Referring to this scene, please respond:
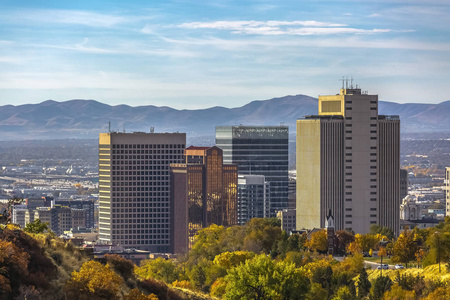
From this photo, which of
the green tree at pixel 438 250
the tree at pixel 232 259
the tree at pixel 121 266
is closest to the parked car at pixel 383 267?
the green tree at pixel 438 250

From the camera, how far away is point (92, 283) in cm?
8444

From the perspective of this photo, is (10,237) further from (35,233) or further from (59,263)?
(35,233)

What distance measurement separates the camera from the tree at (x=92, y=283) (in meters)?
84.6

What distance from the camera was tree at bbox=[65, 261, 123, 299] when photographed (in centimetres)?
8456

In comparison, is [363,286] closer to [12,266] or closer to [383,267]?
[383,267]

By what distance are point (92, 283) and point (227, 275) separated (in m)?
39.6

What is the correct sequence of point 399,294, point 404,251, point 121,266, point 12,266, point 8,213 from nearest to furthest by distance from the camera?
point 12,266 → point 8,213 → point 121,266 → point 399,294 → point 404,251

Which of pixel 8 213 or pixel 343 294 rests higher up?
pixel 8 213

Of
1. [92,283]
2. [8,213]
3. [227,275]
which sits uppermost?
[8,213]

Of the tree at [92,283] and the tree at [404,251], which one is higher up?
the tree at [92,283]

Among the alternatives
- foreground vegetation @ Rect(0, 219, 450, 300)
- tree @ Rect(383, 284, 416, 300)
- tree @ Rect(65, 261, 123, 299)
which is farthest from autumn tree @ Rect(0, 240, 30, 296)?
tree @ Rect(383, 284, 416, 300)

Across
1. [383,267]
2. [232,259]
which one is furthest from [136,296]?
[383,267]

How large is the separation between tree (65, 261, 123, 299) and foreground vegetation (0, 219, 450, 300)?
0.07 m

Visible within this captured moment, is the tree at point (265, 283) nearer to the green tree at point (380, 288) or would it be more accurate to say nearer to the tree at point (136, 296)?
the tree at point (136, 296)
